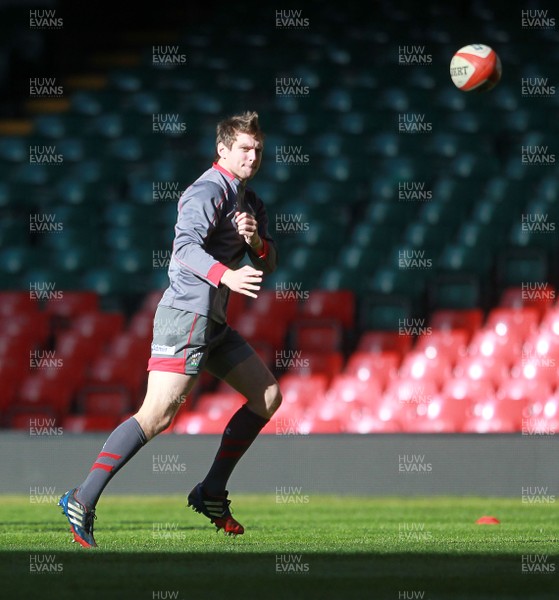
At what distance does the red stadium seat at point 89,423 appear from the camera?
12000 millimetres

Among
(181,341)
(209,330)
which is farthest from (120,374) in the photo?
(181,341)

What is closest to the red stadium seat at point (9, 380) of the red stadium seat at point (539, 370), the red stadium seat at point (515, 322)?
the red stadium seat at point (515, 322)

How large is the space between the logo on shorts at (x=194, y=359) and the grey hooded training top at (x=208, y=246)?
7.7 inches

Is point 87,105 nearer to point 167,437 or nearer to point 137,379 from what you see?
point 137,379

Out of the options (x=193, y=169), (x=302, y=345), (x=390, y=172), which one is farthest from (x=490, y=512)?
(x=193, y=169)

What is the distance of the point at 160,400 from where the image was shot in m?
6.00

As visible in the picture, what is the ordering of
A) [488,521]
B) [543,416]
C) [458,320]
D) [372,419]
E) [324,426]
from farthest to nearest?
[458,320] → [372,419] → [324,426] → [543,416] → [488,521]

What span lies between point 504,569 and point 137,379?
7.77 m

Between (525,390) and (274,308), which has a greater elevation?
(274,308)

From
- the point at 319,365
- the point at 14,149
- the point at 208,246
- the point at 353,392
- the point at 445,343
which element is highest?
the point at 14,149

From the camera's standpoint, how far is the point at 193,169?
15.4 m

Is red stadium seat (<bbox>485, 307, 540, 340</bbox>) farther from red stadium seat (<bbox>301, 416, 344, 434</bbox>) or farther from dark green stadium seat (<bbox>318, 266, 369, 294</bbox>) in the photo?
red stadium seat (<bbox>301, 416, 344, 434</bbox>)

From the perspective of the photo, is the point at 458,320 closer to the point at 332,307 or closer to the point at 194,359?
the point at 332,307

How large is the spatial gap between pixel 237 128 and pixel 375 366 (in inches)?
238
